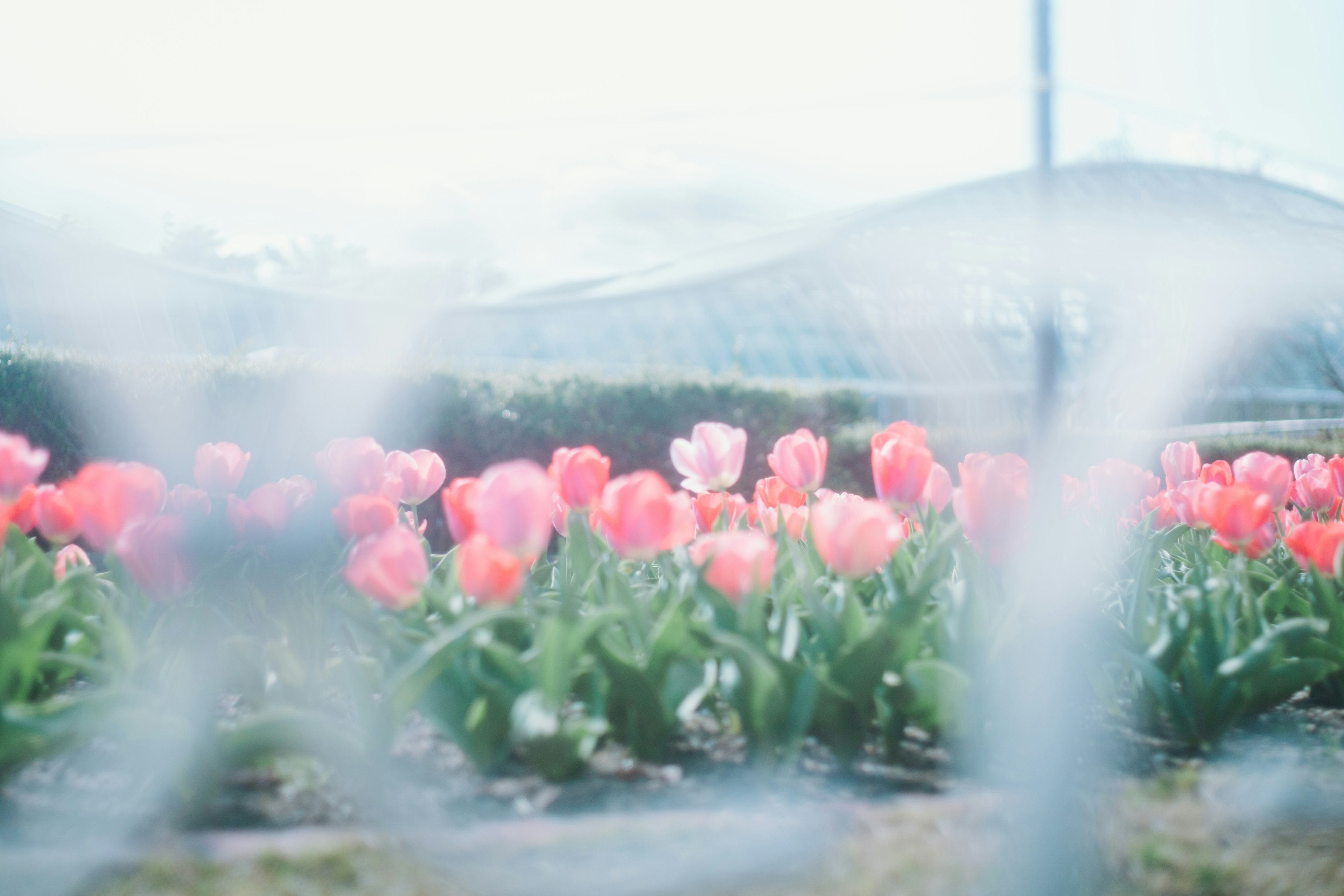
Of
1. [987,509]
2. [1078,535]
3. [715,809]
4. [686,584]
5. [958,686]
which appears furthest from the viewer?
[1078,535]

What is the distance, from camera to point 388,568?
4.57 ft

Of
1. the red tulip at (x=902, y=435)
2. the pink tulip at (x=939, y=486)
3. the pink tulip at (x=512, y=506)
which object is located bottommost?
the pink tulip at (x=939, y=486)

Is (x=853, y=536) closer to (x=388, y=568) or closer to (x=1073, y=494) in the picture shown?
(x=388, y=568)

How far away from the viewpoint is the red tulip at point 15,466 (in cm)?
172

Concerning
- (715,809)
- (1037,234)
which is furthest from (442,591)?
(1037,234)

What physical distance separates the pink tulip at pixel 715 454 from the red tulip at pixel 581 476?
0.33 metres

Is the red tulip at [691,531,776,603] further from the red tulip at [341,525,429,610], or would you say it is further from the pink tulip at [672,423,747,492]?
the pink tulip at [672,423,747,492]

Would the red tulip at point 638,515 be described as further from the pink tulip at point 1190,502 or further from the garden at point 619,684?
the pink tulip at point 1190,502

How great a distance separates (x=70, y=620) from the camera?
1.70 meters

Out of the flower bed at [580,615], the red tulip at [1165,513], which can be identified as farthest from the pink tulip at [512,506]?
the red tulip at [1165,513]

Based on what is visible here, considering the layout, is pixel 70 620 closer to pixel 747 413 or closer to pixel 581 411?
pixel 581 411

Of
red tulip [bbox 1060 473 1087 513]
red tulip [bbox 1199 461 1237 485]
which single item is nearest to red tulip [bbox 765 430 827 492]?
red tulip [bbox 1060 473 1087 513]

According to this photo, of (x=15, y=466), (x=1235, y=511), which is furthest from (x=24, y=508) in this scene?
(x=1235, y=511)

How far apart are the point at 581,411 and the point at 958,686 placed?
5.95m
